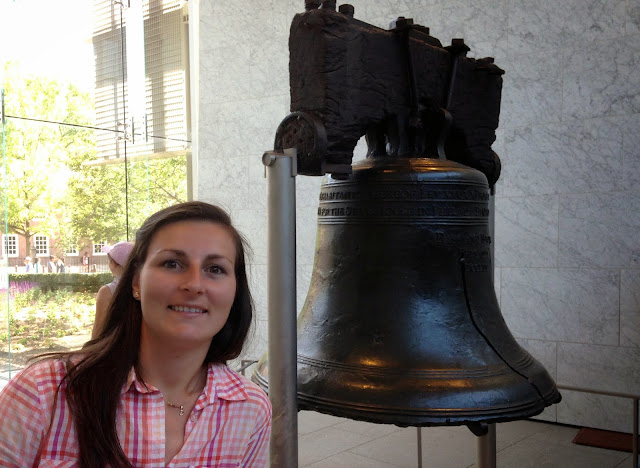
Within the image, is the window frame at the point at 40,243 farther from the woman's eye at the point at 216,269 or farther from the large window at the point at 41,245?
the woman's eye at the point at 216,269

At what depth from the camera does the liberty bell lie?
1998mm

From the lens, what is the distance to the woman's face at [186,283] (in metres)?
1.49

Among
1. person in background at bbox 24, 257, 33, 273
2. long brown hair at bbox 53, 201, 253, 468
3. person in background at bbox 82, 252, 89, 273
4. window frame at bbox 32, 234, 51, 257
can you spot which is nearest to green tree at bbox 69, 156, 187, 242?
person in background at bbox 82, 252, 89, 273

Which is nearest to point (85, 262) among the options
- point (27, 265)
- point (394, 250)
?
point (27, 265)

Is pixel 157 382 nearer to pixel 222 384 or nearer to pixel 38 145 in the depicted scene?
pixel 222 384

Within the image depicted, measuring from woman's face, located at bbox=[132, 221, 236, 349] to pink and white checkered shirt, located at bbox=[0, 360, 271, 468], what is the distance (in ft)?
0.44

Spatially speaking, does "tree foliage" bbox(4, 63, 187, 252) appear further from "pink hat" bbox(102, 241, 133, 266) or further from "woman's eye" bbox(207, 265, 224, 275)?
"woman's eye" bbox(207, 265, 224, 275)

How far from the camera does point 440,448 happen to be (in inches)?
187

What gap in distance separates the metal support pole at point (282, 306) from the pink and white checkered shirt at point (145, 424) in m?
0.24

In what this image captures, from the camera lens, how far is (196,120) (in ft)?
23.5

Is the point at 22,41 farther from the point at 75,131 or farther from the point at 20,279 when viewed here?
the point at 20,279

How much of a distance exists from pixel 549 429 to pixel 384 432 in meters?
1.24

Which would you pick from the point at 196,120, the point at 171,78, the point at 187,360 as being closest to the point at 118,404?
the point at 187,360

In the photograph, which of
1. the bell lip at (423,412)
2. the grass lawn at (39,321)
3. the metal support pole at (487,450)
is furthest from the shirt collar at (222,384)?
the grass lawn at (39,321)
